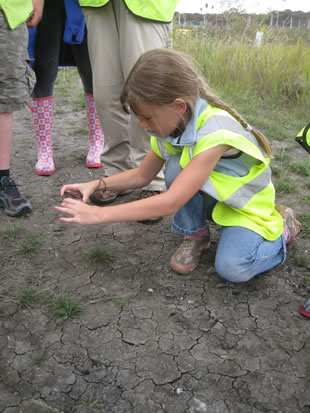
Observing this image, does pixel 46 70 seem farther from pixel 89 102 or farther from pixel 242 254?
pixel 242 254

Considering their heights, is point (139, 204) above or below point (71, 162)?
above

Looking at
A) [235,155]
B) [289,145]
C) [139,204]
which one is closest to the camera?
[139,204]

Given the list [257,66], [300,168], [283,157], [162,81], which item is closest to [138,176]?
[162,81]

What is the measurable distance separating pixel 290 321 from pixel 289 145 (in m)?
2.31

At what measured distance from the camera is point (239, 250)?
5.70 ft

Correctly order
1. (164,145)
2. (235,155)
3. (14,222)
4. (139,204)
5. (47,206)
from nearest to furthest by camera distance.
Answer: (139,204) < (235,155) < (164,145) < (14,222) < (47,206)

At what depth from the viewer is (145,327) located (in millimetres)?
1617

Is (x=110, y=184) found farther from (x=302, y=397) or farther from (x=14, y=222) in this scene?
(x=302, y=397)

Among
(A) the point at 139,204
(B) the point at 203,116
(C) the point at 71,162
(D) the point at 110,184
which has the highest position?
(B) the point at 203,116

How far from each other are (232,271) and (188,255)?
28cm

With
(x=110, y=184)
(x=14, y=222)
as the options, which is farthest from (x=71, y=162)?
(x=110, y=184)

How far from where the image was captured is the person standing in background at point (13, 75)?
2082 mm

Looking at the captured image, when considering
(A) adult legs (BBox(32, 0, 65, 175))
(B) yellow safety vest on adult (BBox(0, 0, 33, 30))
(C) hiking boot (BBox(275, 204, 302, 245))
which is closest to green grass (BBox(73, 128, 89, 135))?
(A) adult legs (BBox(32, 0, 65, 175))

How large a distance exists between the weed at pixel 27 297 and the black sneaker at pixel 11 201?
76 cm
